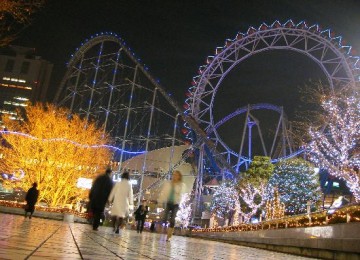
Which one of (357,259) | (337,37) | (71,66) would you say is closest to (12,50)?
(71,66)

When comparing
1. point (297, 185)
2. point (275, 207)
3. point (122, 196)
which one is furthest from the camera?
point (275, 207)

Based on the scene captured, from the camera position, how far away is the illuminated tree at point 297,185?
2167 centimetres

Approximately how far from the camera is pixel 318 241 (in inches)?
365

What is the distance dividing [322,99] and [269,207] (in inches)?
398

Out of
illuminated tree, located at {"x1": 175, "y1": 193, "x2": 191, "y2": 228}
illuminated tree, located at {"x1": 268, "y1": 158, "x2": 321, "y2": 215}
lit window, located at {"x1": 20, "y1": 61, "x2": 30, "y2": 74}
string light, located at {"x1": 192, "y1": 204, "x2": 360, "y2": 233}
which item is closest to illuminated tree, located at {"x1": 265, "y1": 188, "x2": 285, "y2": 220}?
illuminated tree, located at {"x1": 268, "y1": 158, "x2": 321, "y2": 215}

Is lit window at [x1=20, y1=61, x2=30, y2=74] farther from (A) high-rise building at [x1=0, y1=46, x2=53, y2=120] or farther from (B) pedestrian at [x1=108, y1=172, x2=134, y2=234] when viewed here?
(B) pedestrian at [x1=108, y1=172, x2=134, y2=234]

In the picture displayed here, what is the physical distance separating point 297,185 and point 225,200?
922cm

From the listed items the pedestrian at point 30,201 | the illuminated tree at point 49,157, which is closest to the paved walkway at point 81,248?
the pedestrian at point 30,201

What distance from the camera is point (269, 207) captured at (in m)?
23.4

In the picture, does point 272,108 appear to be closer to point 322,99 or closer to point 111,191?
point 322,99

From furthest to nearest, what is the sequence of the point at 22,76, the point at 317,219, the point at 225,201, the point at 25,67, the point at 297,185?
1. the point at 25,67
2. the point at 22,76
3. the point at 225,201
4. the point at 297,185
5. the point at 317,219

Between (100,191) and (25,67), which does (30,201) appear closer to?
(100,191)

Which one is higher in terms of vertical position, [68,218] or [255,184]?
[255,184]

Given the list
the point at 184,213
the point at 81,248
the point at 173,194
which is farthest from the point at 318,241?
the point at 184,213
